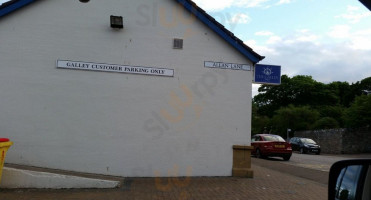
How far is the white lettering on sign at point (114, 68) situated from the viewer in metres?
10.6

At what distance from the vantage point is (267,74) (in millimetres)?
11773

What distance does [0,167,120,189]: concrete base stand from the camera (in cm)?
848

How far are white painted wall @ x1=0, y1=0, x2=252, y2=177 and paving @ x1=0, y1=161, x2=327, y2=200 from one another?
2.67ft

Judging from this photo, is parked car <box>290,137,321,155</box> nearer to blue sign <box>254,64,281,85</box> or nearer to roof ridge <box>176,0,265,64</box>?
blue sign <box>254,64,281,85</box>

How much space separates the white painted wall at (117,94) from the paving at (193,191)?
812 mm

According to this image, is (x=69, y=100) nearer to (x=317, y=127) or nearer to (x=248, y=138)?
(x=248, y=138)

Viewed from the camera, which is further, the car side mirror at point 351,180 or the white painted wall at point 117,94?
the white painted wall at point 117,94

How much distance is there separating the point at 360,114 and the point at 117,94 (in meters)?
30.6

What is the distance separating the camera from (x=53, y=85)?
10430mm

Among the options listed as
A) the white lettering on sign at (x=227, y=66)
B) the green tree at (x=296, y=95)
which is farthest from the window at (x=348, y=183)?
the green tree at (x=296, y=95)

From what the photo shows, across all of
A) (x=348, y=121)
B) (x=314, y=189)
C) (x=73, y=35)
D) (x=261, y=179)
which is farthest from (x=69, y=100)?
(x=348, y=121)

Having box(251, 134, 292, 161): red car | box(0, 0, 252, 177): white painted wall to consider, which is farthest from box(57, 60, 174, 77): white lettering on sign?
box(251, 134, 292, 161): red car

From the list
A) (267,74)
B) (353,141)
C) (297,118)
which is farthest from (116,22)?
(297,118)

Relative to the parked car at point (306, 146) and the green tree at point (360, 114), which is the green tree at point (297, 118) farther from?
the parked car at point (306, 146)
